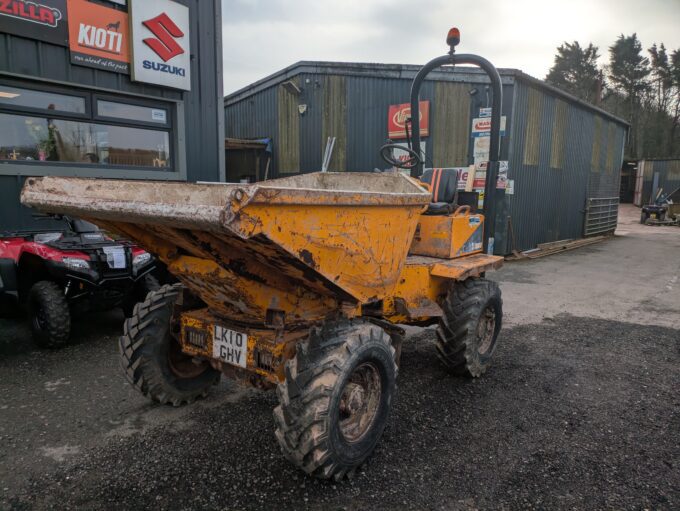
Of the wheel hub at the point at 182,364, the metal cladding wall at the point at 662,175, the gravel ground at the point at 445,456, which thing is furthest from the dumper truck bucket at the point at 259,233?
the metal cladding wall at the point at 662,175

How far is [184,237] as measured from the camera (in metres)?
2.36

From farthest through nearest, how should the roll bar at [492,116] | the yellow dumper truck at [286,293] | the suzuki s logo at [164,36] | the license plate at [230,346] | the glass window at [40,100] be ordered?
the suzuki s logo at [164,36], the glass window at [40,100], the roll bar at [492,116], the license plate at [230,346], the yellow dumper truck at [286,293]

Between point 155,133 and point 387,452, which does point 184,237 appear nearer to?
point 387,452

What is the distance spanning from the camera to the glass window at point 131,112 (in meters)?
6.96

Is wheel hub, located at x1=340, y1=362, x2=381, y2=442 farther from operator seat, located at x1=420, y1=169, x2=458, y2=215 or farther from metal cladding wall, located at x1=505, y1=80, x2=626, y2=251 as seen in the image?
metal cladding wall, located at x1=505, y1=80, x2=626, y2=251

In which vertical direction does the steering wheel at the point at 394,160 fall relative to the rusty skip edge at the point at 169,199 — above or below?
above

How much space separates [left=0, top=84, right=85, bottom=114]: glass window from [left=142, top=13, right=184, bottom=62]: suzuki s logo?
142cm

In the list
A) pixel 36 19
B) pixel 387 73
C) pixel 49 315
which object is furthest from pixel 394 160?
pixel 387 73

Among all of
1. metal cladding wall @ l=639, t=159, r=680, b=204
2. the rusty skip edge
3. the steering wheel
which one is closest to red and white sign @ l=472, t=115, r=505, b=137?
the steering wheel

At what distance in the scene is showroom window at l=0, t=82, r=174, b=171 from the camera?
6.19m

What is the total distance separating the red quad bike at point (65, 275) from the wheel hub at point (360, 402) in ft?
11.0

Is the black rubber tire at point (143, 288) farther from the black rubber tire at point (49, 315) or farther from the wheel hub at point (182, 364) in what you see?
the wheel hub at point (182, 364)

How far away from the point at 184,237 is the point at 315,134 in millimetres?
11392

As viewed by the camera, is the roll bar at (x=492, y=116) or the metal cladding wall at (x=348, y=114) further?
the metal cladding wall at (x=348, y=114)
